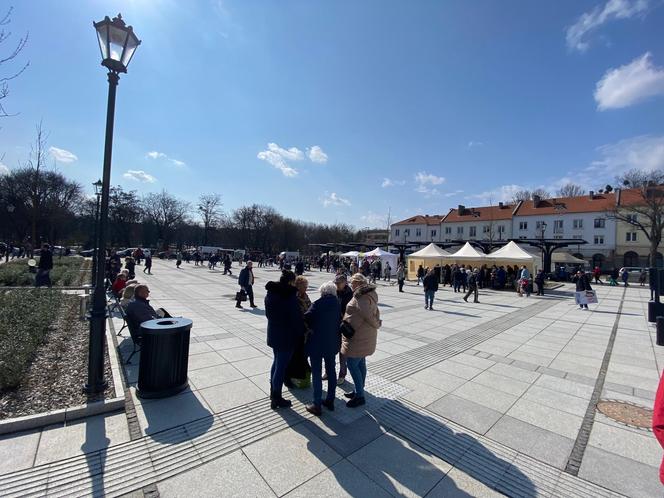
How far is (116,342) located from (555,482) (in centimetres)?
727

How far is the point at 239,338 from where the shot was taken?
285 inches

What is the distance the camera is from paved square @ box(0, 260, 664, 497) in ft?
9.09

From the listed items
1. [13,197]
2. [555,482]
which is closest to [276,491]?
[555,482]

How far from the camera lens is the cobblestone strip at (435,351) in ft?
18.4

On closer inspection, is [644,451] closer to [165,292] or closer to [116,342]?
[116,342]

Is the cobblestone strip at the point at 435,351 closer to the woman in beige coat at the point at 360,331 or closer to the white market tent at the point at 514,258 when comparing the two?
the woman in beige coat at the point at 360,331

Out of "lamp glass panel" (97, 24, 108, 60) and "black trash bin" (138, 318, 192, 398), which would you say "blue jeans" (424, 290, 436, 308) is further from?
"lamp glass panel" (97, 24, 108, 60)

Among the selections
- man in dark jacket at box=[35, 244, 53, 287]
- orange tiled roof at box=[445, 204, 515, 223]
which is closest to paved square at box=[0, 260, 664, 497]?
man in dark jacket at box=[35, 244, 53, 287]

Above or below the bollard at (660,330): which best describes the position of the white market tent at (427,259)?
above

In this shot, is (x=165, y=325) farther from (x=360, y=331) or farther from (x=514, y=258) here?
(x=514, y=258)

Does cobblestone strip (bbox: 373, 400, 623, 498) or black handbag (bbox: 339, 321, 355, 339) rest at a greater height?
black handbag (bbox: 339, 321, 355, 339)

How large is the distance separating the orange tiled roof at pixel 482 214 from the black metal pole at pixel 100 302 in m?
65.9

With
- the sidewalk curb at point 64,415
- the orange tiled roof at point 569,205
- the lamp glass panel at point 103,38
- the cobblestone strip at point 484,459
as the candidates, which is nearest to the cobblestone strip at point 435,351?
the cobblestone strip at point 484,459

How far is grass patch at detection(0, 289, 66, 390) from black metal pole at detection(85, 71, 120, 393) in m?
1.07
